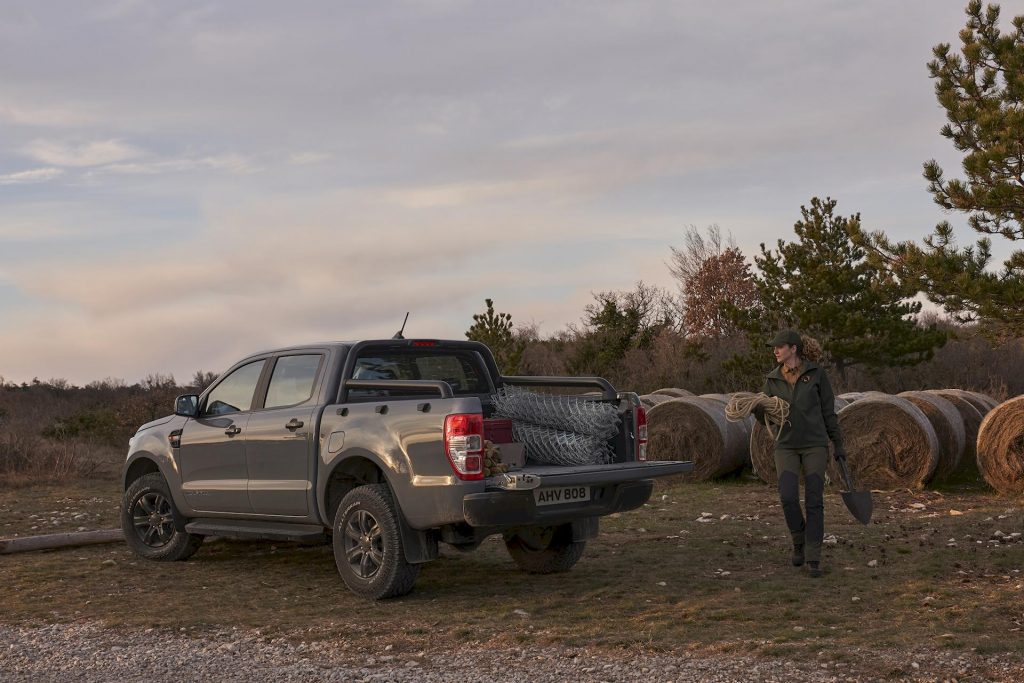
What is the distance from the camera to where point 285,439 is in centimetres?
865

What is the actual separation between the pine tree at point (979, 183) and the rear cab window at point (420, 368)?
897 cm

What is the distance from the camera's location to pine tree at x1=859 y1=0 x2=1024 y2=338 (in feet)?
50.2

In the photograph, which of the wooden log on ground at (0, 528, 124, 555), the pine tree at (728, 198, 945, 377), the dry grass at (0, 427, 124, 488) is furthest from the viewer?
the pine tree at (728, 198, 945, 377)

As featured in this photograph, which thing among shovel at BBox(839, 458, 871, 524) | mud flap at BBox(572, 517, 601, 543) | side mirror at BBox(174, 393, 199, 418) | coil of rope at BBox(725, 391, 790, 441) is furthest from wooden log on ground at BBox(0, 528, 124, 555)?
shovel at BBox(839, 458, 871, 524)

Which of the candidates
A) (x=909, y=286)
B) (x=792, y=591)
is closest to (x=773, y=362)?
(x=909, y=286)

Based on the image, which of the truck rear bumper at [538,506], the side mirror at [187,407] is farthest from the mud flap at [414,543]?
the side mirror at [187,407]

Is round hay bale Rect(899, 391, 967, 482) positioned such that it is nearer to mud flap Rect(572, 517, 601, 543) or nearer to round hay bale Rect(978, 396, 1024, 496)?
round hay bale Rect(978, 396, 1024, 496)

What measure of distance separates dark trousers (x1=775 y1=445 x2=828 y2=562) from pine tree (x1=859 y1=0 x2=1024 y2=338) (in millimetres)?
7731

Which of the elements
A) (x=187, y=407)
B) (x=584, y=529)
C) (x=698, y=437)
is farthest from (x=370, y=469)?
(x=698, y=437)

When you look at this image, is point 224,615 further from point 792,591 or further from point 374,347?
point 792,591

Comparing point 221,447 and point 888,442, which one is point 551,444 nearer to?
point 221,447

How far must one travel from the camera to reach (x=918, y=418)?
48.1 feet

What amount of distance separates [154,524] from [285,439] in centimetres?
230

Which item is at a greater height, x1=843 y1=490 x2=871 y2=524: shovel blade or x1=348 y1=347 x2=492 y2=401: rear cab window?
x1=348 y1=347 x2=492 y2=401: rear cab window
